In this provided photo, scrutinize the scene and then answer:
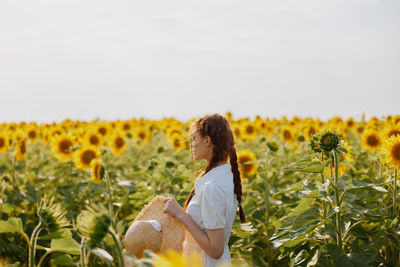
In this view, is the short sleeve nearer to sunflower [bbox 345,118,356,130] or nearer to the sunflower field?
the sunflower field

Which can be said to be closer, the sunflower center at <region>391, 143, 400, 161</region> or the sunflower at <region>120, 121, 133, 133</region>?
the sunflower center at <region>391, 143, 400, 161</region>

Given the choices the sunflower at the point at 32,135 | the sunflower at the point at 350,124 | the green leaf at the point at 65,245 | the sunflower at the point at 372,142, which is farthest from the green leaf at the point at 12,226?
the sunflower at the point at 350,124

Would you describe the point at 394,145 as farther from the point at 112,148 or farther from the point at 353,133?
the point at 353,133

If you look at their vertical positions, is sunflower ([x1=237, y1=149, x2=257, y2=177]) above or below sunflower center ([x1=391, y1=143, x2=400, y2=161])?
below

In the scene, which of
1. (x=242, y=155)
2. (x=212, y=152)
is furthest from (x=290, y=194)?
(x=212, y=152)

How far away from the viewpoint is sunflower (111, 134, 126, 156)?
6.99m

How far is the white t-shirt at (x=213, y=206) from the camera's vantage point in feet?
7.36

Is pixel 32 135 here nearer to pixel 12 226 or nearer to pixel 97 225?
pixel 12 226

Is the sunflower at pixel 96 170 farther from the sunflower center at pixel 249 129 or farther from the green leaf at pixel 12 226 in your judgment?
the sunflower center at pixel 249 129

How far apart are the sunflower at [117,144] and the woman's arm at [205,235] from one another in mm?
4846

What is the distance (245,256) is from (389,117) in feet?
18.3

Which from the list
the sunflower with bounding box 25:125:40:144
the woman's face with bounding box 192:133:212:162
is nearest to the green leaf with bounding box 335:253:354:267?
the woman's face with bounding box 192:133:212:162

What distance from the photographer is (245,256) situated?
12.0 feet

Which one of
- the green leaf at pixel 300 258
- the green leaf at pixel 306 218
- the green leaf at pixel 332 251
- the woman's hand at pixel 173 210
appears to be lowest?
the green leaf at pixel 300 258
